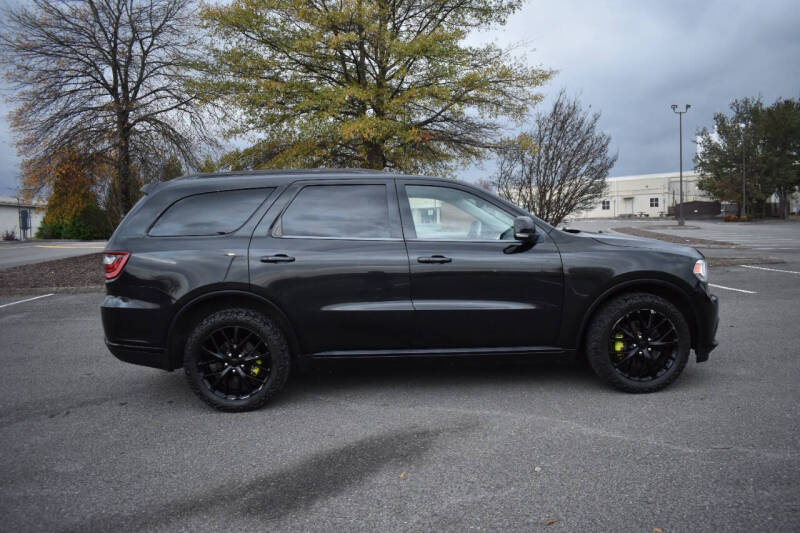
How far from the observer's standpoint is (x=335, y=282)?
153 inches

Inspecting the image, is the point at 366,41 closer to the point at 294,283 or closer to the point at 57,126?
the point at 57,126

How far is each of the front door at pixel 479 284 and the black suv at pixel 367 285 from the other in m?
0.01

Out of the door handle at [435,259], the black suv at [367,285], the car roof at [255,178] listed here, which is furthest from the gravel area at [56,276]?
the door handle at [435,259]

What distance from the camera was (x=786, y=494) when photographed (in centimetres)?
255

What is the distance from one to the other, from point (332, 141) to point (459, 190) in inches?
401

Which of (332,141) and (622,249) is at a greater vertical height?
(332,141)

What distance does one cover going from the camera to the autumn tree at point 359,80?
12.7 metres

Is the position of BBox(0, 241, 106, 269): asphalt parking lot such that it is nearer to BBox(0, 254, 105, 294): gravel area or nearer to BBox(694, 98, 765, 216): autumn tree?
BBox(0, 254, 105, 294): gravel area

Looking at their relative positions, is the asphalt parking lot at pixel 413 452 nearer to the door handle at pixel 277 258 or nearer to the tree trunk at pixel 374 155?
the door handle at pixel 277 258

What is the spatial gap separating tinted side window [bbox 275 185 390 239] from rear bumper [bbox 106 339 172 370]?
4.07 ft

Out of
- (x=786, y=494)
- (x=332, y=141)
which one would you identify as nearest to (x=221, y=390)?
(x=786, y=494)

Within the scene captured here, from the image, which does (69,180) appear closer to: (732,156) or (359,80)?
(359,80)

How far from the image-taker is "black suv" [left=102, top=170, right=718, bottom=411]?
387 cm

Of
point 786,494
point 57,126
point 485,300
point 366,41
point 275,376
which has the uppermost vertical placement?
point 366,41
